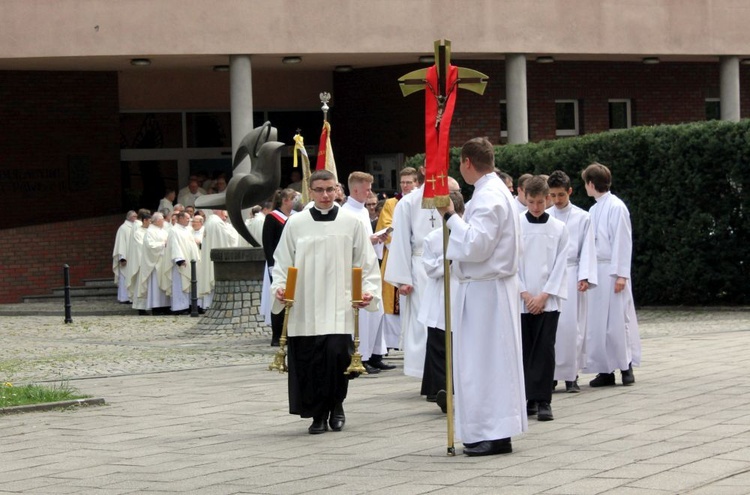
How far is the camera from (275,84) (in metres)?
32.7

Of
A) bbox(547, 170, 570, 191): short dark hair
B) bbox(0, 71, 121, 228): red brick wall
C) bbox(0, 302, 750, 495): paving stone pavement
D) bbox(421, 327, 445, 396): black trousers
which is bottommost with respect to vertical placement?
bbox(0, 302, 750, 495): paving stone pavement

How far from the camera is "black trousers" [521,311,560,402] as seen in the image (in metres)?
9.88

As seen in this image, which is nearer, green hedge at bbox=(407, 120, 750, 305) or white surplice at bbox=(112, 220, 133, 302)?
green hedge at bbox=(407, 120, 750, 305)

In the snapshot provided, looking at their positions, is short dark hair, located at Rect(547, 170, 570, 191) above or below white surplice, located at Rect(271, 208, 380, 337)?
above

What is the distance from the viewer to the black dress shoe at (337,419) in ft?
32.0

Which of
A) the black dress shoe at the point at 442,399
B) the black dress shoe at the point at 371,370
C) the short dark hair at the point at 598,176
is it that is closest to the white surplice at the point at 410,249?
the black dress shoe at the point at 442,399

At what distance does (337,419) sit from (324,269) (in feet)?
3.33

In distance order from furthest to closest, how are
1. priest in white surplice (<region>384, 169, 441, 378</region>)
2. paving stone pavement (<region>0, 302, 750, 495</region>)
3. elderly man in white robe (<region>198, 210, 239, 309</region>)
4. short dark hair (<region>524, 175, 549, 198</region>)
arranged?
elderly man in white robe (<region>198, 210, 239, 309</region>) < priest in white surplice (<region>384, 169, 441, 378</region>) < short dark hair (<region>524, 175, 549, 198</region>) < paving stone pavement (<region>0, 302, 750, 495</region>)

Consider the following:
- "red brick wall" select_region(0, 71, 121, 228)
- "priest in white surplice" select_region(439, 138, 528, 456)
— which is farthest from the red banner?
"red brick wall" select_region(0, 71, 121, 228)

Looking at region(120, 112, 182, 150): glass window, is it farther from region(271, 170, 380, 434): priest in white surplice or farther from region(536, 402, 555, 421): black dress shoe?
region(536, 402, 555, 421): black dress shoe

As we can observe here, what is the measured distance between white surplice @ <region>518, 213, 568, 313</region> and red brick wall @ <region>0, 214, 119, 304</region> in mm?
19961

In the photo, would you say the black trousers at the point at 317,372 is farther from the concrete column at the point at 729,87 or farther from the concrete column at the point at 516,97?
the concrete column at the point at 729,87

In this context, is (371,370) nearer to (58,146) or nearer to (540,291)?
(540,291)

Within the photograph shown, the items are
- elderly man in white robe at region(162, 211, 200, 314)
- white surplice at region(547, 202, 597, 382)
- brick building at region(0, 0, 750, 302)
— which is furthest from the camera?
brick building at region(0, 0, 750, 302)
